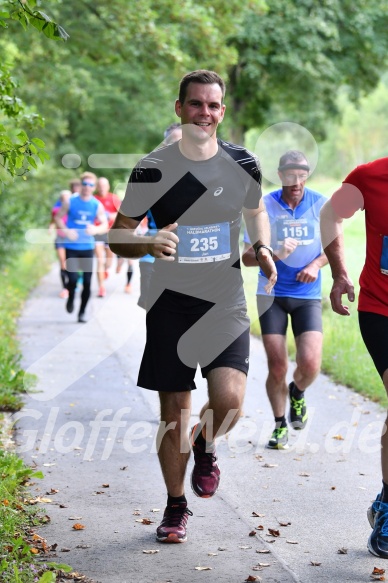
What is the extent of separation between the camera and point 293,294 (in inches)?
316

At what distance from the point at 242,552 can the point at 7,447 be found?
2777 millimetres

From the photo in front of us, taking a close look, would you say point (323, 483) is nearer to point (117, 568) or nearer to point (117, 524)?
point (117, 524)

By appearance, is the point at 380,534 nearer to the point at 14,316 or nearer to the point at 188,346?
the point at 188,346

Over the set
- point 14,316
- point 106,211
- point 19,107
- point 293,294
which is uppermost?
point 106,211

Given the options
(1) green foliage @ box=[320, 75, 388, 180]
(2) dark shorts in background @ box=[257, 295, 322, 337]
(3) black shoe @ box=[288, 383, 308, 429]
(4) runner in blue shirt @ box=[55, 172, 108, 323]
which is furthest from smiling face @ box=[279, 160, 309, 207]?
(1) green foliage @ box=[320, 75, 388, 180]

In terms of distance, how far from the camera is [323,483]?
6.91m

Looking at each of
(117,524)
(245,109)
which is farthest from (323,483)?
(245,109)

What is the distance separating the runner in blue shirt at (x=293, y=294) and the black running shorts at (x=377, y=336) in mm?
2407

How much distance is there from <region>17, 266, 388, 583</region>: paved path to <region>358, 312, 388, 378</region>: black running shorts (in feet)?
3.24

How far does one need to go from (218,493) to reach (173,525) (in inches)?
44.6

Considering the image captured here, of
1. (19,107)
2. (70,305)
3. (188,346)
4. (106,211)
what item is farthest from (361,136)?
(188,346)

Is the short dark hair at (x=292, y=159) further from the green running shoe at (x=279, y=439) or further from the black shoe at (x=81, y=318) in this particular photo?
the black shoe at (x=81, y=318)

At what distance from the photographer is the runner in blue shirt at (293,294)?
791 cm

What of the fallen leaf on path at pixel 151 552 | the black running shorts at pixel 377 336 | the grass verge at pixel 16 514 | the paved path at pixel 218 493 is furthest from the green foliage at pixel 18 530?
the black running shorts at pixel 377 336
